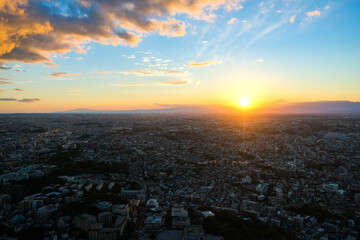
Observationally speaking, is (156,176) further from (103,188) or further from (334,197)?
(334,197)

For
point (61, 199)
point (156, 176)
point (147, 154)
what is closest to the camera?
point (61, 199)

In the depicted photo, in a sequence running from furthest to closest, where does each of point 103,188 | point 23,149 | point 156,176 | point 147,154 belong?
1. point 23,149
2. point 147,154
3. point 156,176
4. point 103,188

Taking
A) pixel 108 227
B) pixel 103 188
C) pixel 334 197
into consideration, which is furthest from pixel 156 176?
pixel 334 197

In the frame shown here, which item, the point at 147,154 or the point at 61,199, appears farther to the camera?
the point at 147,154

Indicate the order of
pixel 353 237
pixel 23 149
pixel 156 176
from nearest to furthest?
pixel 353 237, pixel 156 176, pixel 23 149

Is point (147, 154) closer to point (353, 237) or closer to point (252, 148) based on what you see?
point (252, 148)

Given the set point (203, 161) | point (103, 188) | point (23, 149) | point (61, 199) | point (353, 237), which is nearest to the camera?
point (353, 237)

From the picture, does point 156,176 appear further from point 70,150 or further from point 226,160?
point 70,150

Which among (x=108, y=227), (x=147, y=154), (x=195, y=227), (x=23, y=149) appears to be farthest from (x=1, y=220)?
(x=23, y=149)

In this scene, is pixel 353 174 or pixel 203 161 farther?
pixel 203 161
